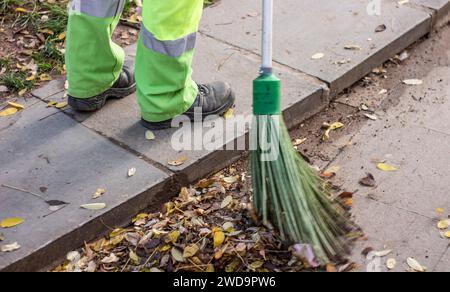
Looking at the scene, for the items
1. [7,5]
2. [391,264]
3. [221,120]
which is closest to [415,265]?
[391,264]

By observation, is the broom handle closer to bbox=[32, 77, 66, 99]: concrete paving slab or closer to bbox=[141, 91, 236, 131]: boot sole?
bbox=[141, 91, 236, 131]: boot sole

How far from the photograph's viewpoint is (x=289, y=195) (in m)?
2.75

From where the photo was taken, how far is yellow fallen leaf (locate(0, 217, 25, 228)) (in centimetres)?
287

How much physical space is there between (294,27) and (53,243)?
83.9 inches

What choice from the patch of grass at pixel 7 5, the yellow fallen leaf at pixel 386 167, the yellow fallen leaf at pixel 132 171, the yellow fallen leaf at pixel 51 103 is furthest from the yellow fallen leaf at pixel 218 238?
the patch of grass at pixel 7 5

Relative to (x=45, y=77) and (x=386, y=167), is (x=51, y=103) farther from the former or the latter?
(x=386, y=167)

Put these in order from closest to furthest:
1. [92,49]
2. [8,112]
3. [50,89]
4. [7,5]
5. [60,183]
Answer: [60,183]
[92,49]
[8,112]
[50,89]
[7,5]

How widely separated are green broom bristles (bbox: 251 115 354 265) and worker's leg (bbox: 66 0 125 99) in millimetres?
943

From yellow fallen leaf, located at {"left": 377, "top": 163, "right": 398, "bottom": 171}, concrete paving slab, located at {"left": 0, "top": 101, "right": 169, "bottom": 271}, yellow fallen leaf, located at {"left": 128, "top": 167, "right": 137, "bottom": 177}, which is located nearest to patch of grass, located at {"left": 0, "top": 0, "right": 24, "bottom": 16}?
concrete paving slab, located at {"left": 0, "top": 101, "right": 169, "bottom": 271}

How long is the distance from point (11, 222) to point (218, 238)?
Result: 2.74ft

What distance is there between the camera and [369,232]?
116 inches

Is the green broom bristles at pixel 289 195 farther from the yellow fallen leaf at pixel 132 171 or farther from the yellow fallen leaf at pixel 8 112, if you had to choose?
the yellow fallen leaf at pixel 8 112

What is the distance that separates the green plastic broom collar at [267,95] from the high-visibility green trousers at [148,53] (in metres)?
0.55
